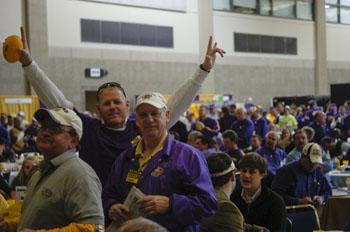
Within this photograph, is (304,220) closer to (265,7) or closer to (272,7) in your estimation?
(265,7)

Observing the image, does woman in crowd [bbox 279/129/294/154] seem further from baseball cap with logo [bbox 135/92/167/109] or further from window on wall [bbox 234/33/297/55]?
window on wall [bbox 234/33/297/55]

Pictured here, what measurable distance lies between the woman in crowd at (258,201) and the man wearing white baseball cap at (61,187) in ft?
6.74

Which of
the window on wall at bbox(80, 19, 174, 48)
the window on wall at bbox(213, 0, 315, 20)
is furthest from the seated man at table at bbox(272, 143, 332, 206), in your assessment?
the window on wall at bbox(213, 0, 315, 20)

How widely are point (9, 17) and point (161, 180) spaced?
15483 millimetres

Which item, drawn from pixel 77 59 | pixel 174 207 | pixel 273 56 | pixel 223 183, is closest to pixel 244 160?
pixel 223 183

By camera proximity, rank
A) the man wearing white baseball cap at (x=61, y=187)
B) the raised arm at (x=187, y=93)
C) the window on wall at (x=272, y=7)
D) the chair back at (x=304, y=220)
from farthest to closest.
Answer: the window on wall at (x=272, y=7) → the chair back at (x=304, y=220) → the raised arm at (x=187, y=93) → the man wearing white baseball cap at (x=61, y=187)

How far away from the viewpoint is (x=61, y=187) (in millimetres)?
2215

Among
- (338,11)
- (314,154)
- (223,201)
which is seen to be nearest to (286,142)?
(314,154)

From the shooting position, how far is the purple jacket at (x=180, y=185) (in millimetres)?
2297

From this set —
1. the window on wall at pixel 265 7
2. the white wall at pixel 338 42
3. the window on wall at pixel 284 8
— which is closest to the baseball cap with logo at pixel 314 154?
the window on wall at pixel 265 7

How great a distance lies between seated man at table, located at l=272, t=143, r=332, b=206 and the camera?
5.60m

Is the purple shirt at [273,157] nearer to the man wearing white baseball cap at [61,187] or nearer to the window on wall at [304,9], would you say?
the man wearing white baseball cap at [61,187]

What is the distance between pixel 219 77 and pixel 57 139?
1988cm

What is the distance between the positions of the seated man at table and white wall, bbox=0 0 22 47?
12775mm
